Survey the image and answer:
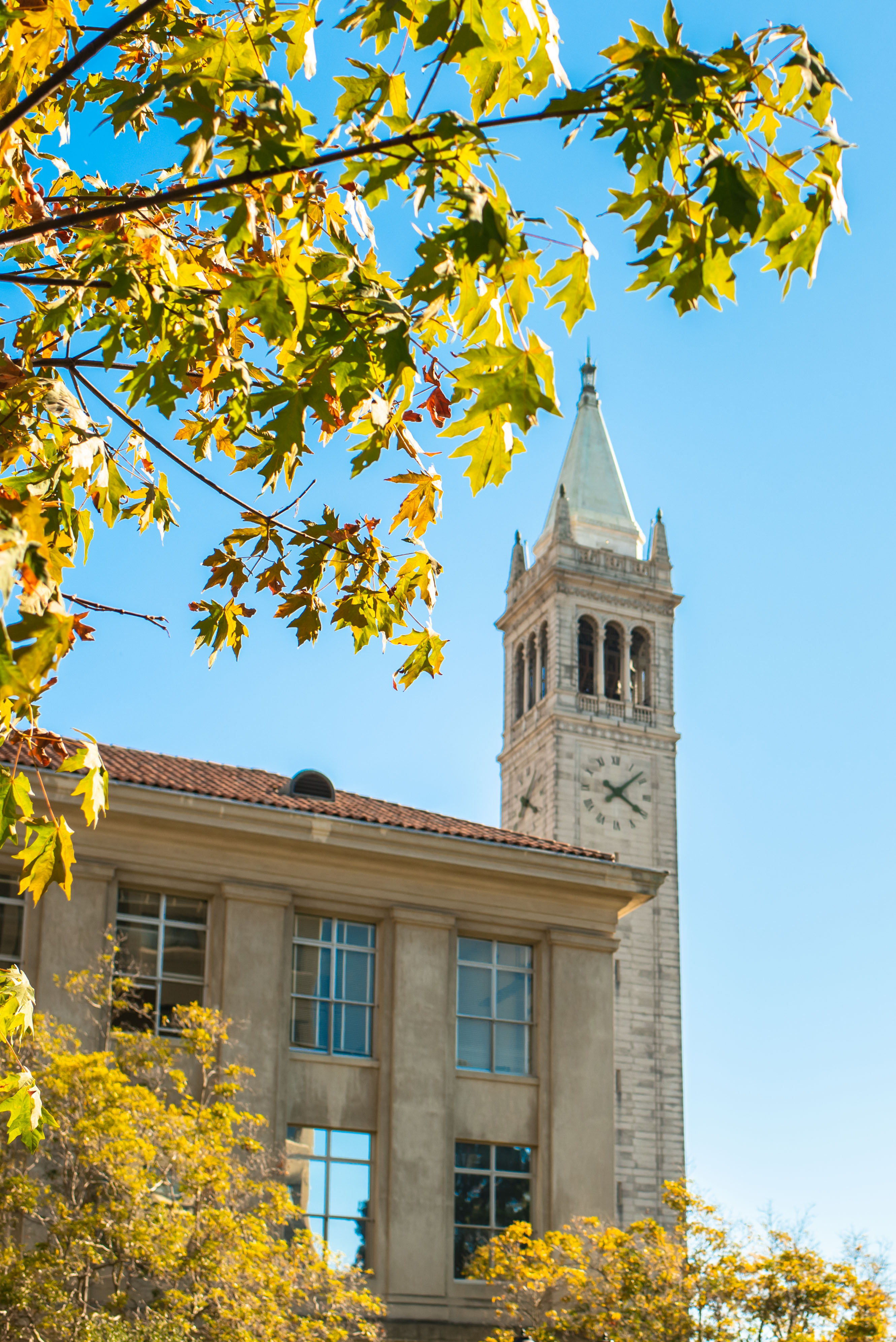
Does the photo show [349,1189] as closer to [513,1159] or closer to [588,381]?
[513,1159]

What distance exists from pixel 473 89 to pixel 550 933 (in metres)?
23.5

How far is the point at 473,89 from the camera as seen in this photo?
18.7ft

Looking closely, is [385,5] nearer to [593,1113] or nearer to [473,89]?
[473,89]

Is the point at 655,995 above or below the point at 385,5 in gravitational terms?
above

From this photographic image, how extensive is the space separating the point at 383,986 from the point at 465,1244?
14.5ft

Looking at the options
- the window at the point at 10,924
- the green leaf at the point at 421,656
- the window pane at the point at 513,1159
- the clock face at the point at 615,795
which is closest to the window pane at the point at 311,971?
the window pane at the point at 513,1159

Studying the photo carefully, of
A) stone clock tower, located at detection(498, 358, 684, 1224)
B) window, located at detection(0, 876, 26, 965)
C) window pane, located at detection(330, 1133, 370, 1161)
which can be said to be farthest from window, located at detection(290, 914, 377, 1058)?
stone clock tower, located at detection(498, 358, 684, 1224)

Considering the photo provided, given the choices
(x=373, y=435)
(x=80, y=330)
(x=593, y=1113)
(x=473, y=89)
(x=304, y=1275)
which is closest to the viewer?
(x=473, y=89)

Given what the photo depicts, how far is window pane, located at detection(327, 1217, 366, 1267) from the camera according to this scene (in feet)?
81.3

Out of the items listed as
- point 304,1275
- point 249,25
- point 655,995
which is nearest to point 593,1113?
point 304,1275

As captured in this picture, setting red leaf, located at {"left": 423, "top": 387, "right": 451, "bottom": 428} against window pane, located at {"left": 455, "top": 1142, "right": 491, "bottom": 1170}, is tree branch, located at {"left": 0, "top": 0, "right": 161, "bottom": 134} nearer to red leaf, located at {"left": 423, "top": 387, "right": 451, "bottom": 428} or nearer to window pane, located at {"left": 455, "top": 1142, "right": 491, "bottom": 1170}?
red leaf, located at {"left": 423, "top": 387, "right": 451, "bottom": 428}

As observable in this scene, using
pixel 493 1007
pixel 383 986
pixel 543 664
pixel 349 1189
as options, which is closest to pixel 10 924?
pixel 383 986

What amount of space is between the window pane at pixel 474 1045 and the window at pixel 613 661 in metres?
56.9

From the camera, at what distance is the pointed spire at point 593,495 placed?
8788cm
